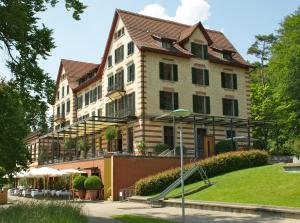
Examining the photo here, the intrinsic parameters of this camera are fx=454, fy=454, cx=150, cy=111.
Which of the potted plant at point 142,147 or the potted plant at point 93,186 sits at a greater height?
the potted plant at point 142,147

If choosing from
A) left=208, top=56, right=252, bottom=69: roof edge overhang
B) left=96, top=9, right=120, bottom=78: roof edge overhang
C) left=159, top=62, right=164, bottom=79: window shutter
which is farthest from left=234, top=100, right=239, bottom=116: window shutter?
left=96, top=9, right=120, bottom=78: roof edge overhang

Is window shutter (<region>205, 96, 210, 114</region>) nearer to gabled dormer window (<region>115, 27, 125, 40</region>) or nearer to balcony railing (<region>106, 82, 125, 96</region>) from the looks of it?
balcony railing (<region>106, 82, 125, 96</region>)

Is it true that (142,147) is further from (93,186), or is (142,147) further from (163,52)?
(163,52)

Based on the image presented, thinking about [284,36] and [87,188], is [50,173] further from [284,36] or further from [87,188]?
[284,36]

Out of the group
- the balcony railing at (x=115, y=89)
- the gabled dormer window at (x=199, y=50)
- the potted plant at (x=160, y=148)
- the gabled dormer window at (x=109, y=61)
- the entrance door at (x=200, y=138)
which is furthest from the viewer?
the gabled dormer window at (x=109, y=61)

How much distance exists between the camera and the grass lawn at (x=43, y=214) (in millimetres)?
12002

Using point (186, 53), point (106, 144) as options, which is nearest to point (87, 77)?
point (106, 144)

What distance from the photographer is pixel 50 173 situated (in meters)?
36.5

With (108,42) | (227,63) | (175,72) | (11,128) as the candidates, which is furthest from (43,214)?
(227,63)

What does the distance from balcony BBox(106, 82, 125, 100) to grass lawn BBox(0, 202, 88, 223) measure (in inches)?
1073

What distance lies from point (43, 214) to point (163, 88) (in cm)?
2943

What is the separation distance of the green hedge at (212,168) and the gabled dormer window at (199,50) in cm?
1490

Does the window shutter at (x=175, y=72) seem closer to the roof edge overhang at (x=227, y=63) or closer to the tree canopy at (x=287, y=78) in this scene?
the roof edge overhang at (x=227, y=63)

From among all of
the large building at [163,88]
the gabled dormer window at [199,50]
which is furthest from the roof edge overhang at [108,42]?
the gabled dormer window at [199,50]
